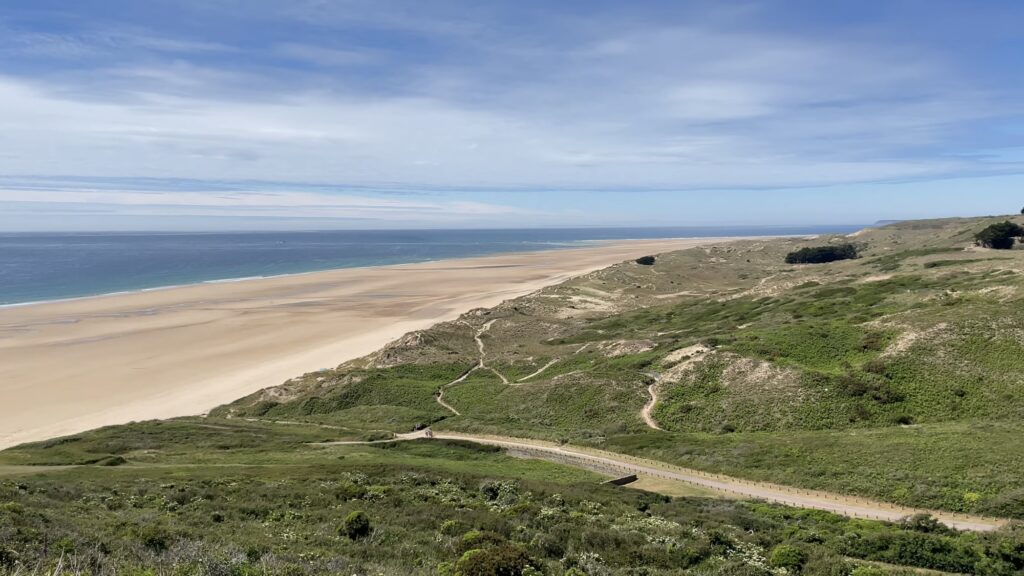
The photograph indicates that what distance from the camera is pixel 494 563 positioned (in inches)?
539

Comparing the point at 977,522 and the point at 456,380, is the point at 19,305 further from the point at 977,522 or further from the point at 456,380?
the point at 977,522

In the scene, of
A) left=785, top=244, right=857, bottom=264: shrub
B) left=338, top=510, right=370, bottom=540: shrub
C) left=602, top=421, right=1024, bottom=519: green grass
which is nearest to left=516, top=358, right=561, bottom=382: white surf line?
left=602, top=421, right=1024, bottom=519: green grass

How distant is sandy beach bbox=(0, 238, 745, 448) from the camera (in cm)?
5994

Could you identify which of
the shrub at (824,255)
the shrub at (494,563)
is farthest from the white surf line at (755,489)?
the shrub at (824,255)

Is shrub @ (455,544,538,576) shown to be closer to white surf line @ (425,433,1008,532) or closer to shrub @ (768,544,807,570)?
shrub @ (768,544,807,570)

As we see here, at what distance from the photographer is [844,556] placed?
18.6 metres

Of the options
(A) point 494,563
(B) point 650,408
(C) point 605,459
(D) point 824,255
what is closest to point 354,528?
(A) point 494,563

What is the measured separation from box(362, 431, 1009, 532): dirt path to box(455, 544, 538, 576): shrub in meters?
18.2

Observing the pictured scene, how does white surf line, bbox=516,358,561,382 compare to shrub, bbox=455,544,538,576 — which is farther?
white surf line, bbox=516,358,561,382

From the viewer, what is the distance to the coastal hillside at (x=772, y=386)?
30703 millimetres

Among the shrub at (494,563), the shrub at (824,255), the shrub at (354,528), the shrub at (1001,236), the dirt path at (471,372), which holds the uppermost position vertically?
the shrub at (1001,236)

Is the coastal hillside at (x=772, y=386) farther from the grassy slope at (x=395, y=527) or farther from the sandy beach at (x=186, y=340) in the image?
the sandy beach at (x=186, y=340)

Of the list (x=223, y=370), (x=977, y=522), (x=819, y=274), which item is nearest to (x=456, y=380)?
(x=223, y=370)

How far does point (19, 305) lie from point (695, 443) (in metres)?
132
